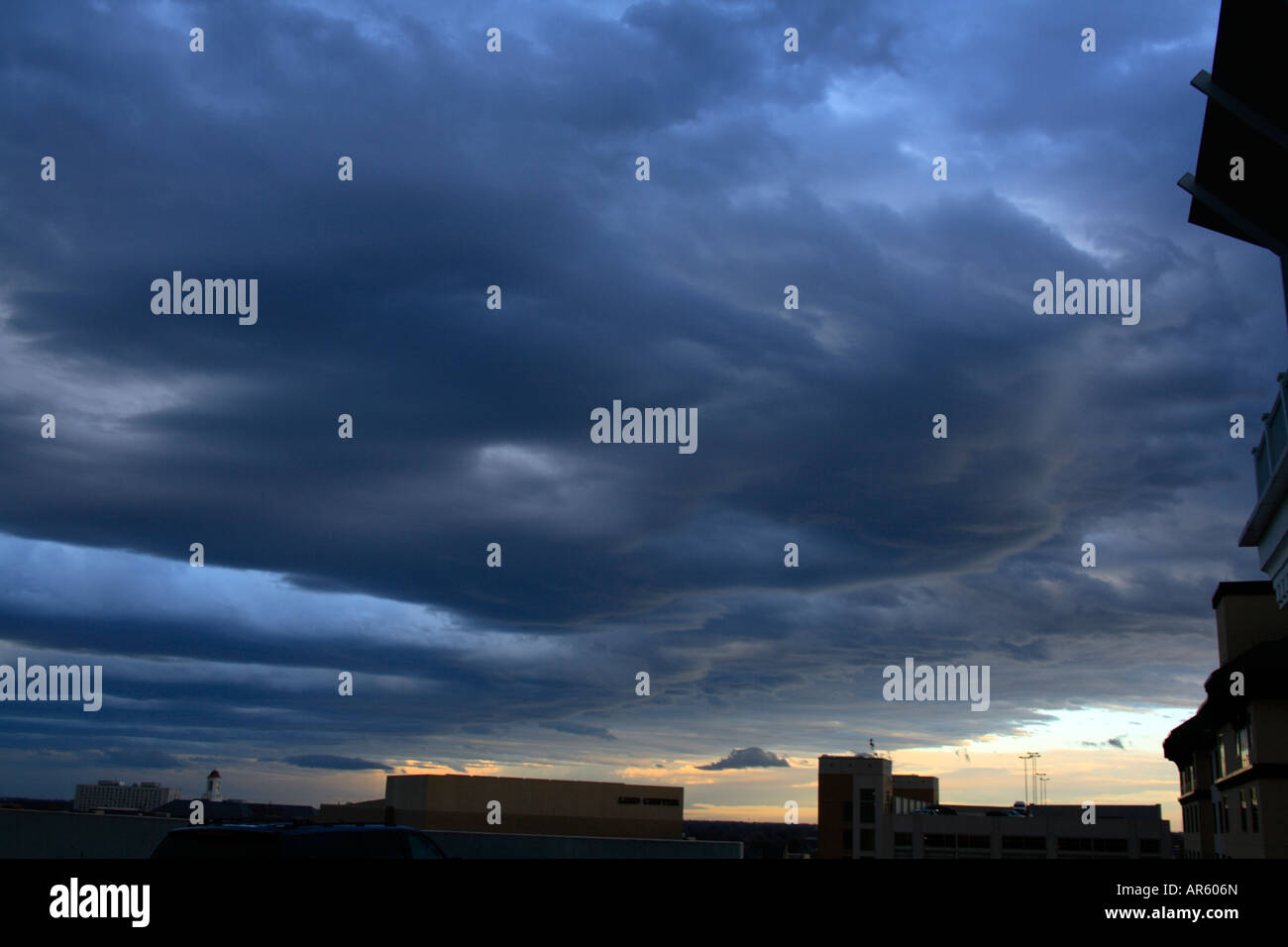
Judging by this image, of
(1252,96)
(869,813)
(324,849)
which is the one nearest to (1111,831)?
(869,813)

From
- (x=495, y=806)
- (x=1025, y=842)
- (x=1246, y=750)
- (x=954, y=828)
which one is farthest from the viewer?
(x=954, y=828)

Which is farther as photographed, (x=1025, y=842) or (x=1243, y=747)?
(x=1025, y=842)

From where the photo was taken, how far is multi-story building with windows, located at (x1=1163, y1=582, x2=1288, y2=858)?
36.7 m

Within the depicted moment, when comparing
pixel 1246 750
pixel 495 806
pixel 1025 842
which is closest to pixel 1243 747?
pixel 1246 750

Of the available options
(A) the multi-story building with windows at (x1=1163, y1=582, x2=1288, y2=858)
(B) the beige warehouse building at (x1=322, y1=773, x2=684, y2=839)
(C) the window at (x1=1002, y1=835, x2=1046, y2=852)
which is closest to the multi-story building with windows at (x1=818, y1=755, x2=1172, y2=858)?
(C) the window at (x1=1002, y1=835, x2=1046, y2=852)

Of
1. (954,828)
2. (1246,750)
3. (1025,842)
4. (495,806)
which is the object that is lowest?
(1025,842)

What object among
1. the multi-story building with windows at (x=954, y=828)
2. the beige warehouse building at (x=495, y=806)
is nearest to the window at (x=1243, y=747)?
the beige warehouse building at (x=495, y=806)

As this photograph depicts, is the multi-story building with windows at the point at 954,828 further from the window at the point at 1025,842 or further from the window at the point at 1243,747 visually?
the window at the point at 1243,747

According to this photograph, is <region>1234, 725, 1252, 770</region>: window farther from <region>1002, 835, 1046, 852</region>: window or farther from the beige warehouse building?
<region>1002, 835, 1046, 852</region>: window

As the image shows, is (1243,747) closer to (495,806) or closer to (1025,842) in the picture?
(495,806)

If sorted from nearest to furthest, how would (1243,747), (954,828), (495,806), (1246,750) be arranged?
(1246,750), (1243,747), (495,806), (954,828)

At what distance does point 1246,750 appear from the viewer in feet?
130
